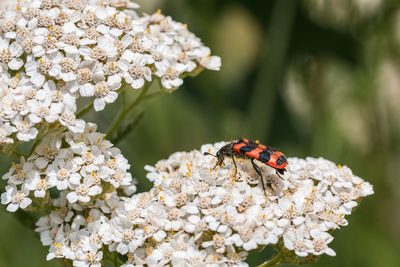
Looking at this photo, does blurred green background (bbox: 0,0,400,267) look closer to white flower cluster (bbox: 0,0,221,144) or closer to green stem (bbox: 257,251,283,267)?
green stem (bbox: 257,251,283,267)

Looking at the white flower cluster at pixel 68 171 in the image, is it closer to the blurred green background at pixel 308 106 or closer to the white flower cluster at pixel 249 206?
the white flower cluster at pixel 249 206

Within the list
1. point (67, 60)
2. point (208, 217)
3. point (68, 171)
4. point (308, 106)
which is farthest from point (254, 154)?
point (308, 106)

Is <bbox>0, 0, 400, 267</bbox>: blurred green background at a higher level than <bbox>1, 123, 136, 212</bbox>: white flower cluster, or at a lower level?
higher

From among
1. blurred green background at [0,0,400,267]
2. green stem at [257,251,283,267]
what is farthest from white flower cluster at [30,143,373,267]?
blurred green background at [0,0,400,267]

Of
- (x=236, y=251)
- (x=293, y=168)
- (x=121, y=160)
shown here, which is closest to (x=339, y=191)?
(x=293, y=168)

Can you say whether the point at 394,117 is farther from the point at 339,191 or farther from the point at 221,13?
the point at 339,191

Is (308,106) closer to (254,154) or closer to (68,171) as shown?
(254,154)
